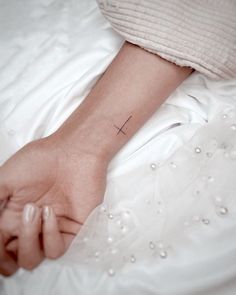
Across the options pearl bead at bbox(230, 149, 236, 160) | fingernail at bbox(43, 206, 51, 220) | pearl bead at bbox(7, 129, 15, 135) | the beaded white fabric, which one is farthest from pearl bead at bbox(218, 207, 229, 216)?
pearl bead at bbox(7, 129, 15, 135)

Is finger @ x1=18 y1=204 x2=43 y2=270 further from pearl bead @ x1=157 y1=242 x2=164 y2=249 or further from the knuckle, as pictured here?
pearl bead @ x1=157 y1=242 x2=164 y2=249

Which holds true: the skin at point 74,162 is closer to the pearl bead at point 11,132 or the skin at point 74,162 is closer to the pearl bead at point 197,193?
the pearl bead at point 11,132

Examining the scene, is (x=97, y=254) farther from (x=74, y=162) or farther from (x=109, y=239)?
(x=74, y=162)

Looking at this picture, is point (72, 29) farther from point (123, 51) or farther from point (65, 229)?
point (65, 229)

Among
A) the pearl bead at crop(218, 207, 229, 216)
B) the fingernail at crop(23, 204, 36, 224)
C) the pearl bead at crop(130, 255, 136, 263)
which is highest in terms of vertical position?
the pearl bead at crop(218, 207, 229, 216)

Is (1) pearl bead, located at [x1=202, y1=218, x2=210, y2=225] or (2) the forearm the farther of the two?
(2) the forearm

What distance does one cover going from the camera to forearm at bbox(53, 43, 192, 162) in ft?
2.43

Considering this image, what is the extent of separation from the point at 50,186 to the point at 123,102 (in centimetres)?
24

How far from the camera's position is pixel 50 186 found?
0.71 metres

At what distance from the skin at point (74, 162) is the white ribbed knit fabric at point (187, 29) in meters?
0.06

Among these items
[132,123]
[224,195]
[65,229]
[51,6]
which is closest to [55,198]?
[65,229]

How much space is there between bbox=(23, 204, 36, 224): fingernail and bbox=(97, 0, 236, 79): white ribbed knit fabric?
399 millimetres

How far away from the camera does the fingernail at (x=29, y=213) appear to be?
63cm

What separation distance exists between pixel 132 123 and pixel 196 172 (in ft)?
0.59
